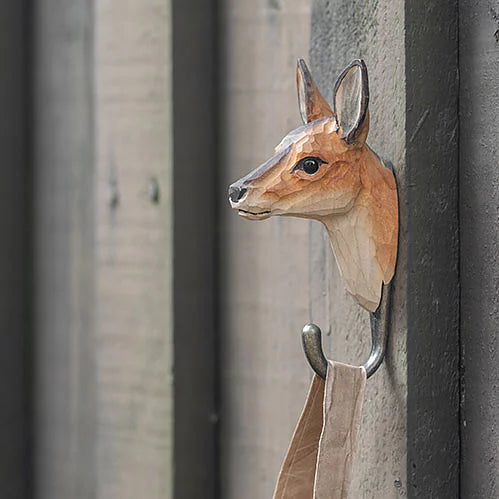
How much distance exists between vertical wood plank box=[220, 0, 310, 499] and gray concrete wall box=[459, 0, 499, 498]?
0.32m

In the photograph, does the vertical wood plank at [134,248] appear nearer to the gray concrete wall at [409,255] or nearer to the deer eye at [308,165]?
the gray concrete wall at [409,255]

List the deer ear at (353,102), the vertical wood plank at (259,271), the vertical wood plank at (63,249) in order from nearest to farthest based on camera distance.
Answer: the deer ear at (353,102)
the vertical wood plank at (259,271)
the vertical wood plank at (63,249)

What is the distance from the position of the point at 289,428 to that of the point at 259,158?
9.9 inches

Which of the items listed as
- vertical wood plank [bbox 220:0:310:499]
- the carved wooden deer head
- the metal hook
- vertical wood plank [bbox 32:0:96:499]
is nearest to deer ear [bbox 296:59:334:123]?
the carved wooden deer head

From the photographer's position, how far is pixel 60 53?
122 cm

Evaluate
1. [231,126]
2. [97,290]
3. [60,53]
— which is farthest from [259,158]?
[60,53]

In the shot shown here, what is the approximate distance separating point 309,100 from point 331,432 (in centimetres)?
20

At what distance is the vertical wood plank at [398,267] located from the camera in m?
0.61

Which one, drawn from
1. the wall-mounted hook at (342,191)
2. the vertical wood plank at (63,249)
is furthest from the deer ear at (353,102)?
the vertical wood plank at (63,249)

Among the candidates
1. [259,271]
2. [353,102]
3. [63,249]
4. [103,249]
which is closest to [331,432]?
[353,102]

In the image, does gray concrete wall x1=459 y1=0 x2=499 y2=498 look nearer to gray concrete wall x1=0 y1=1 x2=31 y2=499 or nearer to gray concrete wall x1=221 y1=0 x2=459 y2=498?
gray concrete wall x1=221 y1=0 x2=459 y2=498

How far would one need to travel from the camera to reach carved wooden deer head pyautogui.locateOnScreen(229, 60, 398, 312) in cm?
58

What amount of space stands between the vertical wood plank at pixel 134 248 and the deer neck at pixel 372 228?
16.2 inches

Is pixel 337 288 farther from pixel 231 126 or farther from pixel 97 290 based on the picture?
pixel 97 290
